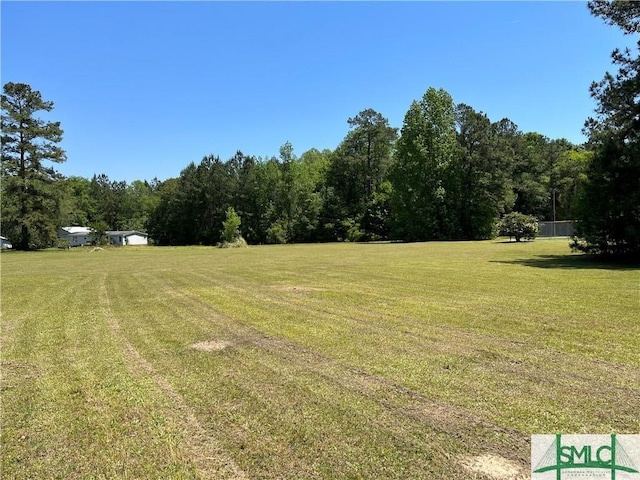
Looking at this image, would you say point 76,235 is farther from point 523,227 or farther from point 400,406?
point 400,406

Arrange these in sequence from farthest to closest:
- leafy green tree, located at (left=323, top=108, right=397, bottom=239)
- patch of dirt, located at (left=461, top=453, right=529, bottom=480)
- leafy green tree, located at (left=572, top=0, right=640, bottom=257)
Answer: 1. leafy green tree, located at (left=323, top=108, right=397, bottom=239)
2. leafy green tree, located at (left=572, top=0, right=640, bottom=257)
3. patch of dirt, located at (left=461, top=453, right=529, bottom=480)

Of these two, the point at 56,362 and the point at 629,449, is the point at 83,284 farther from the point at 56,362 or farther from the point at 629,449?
the point at 629,449

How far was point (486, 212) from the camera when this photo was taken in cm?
5378

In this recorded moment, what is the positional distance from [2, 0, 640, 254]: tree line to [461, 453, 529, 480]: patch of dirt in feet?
62.4

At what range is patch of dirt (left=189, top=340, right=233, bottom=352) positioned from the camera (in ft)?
20.4

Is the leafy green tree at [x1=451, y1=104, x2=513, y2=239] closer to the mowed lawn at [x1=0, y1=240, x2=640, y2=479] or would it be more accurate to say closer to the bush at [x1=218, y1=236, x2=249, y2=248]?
the bush at [x1=218, y1=236, x2=249, y2=248]

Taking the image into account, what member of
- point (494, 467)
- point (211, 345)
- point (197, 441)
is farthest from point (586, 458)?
point (211, 345)

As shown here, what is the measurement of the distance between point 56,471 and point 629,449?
4016mm

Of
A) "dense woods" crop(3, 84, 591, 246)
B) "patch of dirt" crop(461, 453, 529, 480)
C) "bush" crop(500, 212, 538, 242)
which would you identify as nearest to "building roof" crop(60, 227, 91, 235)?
"dense woods" crop(3, 84, 591, 246)

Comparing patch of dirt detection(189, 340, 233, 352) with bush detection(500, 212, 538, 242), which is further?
bush detection(500, 212, 538, 242)

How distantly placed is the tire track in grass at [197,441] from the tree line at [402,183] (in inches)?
774

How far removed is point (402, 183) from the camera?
56219 millimetres

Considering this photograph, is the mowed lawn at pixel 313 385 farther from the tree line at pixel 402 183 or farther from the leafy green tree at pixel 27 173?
the leafy green tree at pixel 27 173

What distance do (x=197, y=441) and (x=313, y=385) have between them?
1.49 metres
